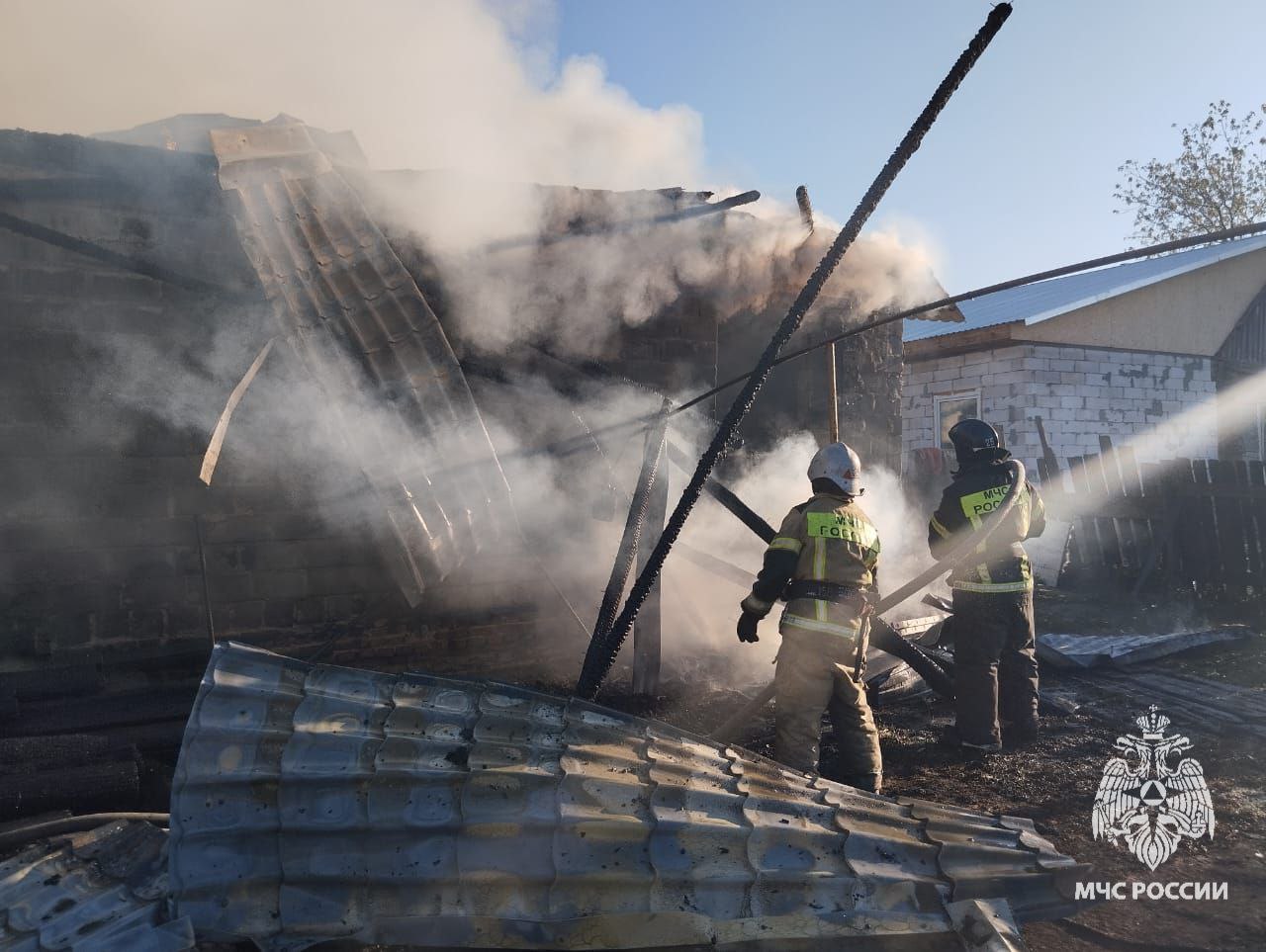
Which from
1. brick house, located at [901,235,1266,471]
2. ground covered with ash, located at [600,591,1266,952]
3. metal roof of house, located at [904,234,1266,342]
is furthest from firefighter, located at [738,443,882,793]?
metal roof of house, located at [904,234,1266,342]

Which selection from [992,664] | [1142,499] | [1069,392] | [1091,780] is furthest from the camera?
[1069,392]

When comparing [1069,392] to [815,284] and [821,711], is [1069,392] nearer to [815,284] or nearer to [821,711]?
[815,284]

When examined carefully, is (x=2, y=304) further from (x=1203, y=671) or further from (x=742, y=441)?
(x=1203, y=671)

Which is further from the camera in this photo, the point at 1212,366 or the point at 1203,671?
the point at 1212,366

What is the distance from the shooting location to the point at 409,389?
16.2 ft

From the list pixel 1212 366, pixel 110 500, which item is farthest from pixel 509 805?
pixel 1212 366

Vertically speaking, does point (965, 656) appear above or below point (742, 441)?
below

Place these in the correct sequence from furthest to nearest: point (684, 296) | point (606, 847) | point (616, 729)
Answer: point (684, 296)
point (616, 729)
point (606, 847)

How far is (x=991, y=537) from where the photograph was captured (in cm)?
520

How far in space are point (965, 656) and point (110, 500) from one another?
17.7ft

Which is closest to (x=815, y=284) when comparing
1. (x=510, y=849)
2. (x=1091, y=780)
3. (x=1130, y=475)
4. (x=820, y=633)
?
(x=820, y=633)

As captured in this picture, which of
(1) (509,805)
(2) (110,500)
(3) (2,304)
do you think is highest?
(3) (2,304)

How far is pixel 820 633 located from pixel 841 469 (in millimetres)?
911

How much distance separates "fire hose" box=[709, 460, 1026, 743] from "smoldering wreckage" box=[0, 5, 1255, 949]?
29 millimetres
